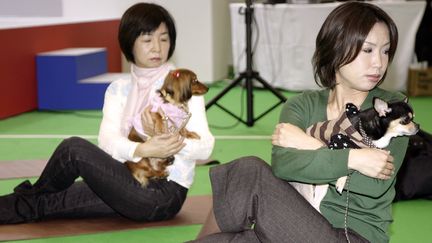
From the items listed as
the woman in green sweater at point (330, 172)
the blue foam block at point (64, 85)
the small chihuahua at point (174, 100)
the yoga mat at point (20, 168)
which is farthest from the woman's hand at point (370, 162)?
the blue foam block at point (64, 85)

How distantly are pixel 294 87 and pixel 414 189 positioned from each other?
403 centimetres

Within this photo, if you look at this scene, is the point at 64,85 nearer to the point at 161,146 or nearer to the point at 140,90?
the point at 140,90

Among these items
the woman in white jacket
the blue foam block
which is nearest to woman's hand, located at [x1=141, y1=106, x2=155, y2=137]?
the woman in white jacket

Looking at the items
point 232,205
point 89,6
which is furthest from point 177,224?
point 89,6

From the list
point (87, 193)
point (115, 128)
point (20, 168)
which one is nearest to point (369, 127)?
point (115, 128)

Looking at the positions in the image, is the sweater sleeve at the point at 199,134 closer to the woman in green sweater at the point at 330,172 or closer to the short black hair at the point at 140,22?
the short black hair at the point at 140,22

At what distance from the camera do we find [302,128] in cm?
207

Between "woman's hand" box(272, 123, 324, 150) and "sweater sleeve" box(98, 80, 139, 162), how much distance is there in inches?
32.1

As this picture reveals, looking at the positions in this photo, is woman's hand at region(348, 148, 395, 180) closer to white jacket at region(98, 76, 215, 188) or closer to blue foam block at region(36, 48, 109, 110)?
white jacket at region(98, 76, 215, 188)

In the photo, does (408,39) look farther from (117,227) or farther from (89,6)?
(117,227)

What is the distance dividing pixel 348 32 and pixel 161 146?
3.13 feet

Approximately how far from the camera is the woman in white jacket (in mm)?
2672

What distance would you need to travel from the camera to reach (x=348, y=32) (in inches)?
75.4

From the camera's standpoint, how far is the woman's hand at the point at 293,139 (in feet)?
6.45
